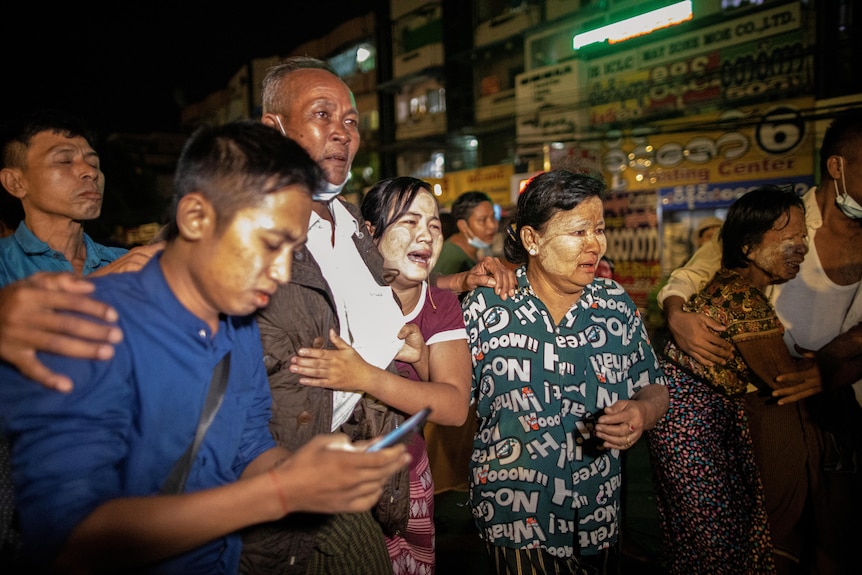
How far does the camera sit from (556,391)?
2.56 meters

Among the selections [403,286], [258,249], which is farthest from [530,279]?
[258,249]

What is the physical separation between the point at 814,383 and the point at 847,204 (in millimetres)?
1320

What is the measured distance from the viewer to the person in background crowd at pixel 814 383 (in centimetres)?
332

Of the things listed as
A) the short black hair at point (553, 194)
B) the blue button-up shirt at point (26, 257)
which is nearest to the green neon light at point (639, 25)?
the short black hair at point (553, 194)

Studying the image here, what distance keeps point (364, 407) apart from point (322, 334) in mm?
428

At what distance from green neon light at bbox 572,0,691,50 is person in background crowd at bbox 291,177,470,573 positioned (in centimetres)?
1426

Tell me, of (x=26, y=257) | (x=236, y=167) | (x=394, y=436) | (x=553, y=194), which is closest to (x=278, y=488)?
(x=394, y=436)

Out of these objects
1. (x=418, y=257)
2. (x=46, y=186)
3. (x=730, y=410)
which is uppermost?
(x=46, y=186)

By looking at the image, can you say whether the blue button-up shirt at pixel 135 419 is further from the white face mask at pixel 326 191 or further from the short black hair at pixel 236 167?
the white face mask at pixel 326 191

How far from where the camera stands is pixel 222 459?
1570 mm

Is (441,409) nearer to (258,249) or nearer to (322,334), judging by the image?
(322,334)

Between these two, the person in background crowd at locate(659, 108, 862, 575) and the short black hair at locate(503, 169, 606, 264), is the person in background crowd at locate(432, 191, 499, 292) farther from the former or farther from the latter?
the short black hair at locate(503, 169, 606, 264)

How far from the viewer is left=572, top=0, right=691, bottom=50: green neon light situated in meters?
13.3

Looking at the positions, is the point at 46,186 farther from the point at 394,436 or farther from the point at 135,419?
the point at 394,436
